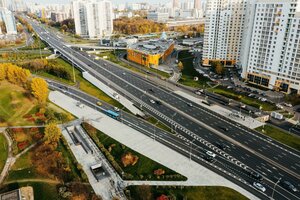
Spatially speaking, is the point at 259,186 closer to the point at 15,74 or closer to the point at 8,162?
the point at 8,162

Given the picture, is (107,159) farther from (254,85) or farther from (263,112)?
(254,85)

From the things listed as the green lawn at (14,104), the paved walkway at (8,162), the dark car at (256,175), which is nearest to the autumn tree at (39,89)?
the green lawn at (14,104)

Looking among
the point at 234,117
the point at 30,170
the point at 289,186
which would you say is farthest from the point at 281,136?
the point at 30,170

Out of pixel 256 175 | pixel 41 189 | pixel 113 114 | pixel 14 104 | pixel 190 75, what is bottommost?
pixel 41 189

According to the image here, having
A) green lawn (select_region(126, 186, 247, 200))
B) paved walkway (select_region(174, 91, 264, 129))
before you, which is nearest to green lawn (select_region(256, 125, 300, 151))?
paved walkway (select_region(174, 91, 264, 129))

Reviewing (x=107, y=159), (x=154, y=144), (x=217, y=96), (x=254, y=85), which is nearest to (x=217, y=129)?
(x=154, y=144)

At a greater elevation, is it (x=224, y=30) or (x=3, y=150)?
(x=224, y=30)
